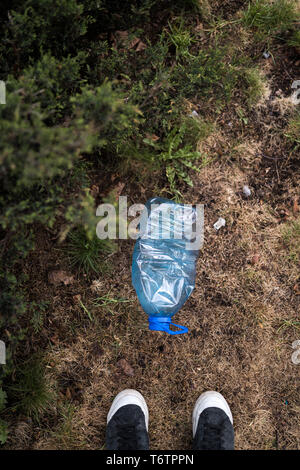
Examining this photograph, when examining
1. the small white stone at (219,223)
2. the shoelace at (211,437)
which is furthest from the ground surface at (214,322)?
the shoelace at (211,437)

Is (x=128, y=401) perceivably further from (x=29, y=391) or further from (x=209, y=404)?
(x=29, y=391)

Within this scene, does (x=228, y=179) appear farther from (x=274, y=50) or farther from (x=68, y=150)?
(x=68, y=150)

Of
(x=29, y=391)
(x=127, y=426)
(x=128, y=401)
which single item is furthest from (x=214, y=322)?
(x=29, y=391)

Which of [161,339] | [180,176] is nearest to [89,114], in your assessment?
[180,176]

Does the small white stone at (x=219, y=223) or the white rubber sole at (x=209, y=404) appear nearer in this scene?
the white rubber sole at (x=209, y=404)

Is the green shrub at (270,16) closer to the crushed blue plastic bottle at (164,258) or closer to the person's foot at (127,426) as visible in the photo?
the crushed blue plastic bottle at (164,258)

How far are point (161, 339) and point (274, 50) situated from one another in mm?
2633

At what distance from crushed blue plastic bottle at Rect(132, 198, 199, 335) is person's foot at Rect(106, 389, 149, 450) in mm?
659

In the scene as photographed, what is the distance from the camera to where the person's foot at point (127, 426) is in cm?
277

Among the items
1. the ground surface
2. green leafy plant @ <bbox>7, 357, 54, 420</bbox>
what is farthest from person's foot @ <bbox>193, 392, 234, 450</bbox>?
green leafy plant @ <bbox>7, 357, 54, 420</bbox>

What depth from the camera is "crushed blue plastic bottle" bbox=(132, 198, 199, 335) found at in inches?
115

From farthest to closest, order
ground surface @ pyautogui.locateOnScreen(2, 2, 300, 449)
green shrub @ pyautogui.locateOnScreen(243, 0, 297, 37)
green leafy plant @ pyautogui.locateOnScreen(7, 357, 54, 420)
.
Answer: green shrub @ pyautogui.locateOnScreen(243, 0, 297, 37) → ground surface @ pyautogui.locateOnScreen(2, 2, 300, 449) → green leafy plant @ pyautogui.locateOnScreen(7, 357, 54, 420)

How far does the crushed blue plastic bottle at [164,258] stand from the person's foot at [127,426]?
0.66 m

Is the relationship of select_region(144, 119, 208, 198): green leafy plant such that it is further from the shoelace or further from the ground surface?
the shoelace
